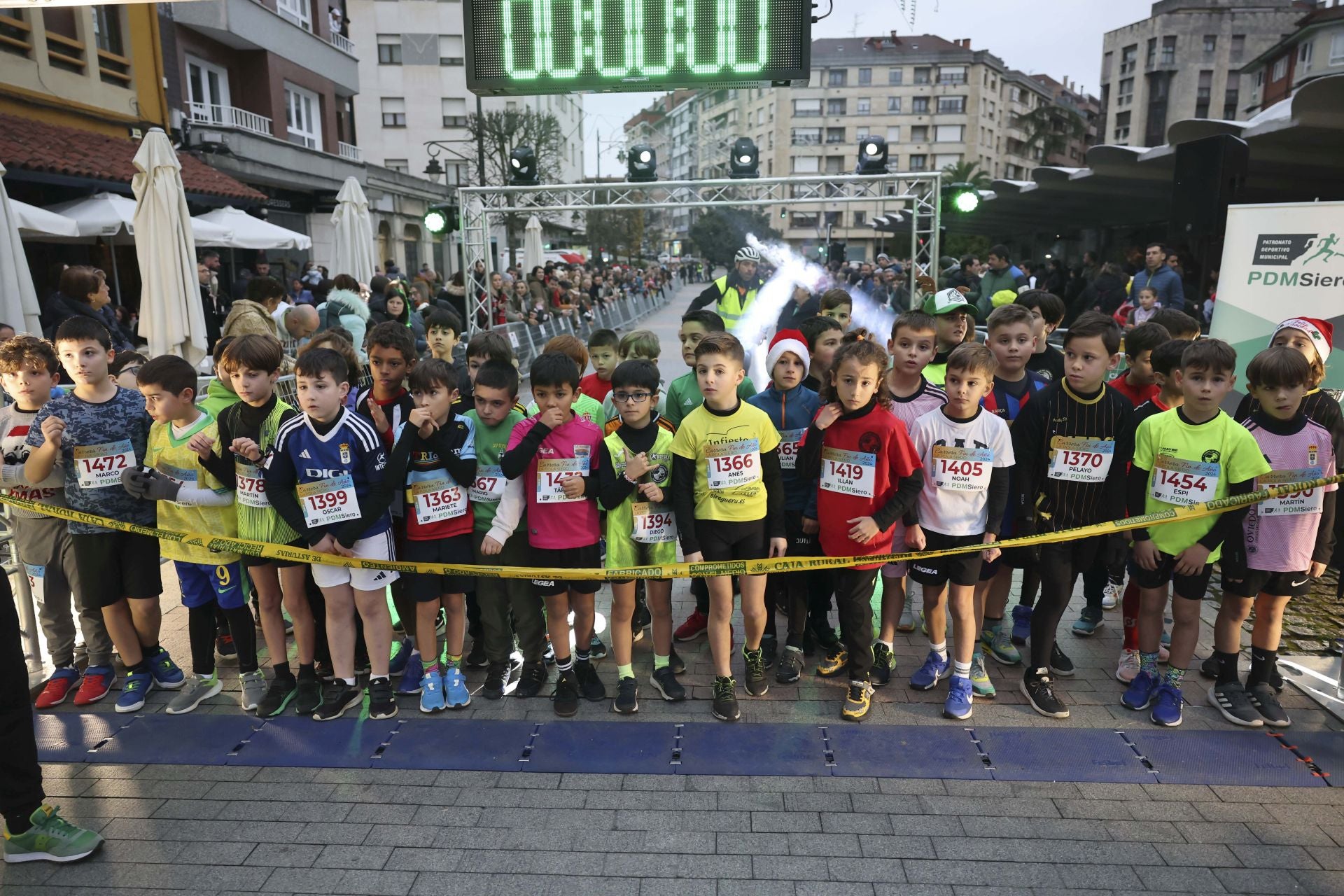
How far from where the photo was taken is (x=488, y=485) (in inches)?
171

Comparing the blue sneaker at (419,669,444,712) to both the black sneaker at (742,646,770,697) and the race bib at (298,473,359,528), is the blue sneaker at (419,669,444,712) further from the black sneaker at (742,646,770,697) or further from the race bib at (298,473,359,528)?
the black sneaker at (742,646,770,697)

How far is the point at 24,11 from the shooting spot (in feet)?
47.7

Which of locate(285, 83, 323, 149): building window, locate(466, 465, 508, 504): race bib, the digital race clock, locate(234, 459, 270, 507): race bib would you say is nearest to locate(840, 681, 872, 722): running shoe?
locate(466, 465, 508, 504): race bib

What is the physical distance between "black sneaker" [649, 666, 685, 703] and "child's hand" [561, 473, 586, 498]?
1.07 meters

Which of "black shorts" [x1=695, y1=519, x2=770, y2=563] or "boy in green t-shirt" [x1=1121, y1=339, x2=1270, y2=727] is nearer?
"boy in green t-shirt" [x1=1121, y1=339, x2=1270, y2=727]

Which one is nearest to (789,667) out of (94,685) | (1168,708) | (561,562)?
(561,562)

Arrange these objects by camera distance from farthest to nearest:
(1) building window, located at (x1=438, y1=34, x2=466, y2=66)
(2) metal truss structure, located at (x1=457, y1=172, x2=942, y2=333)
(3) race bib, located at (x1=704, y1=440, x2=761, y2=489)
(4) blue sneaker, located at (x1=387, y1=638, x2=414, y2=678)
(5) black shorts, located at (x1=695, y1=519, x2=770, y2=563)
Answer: (1) building window, located at (x1=438, y1=34, x2=466, y2=66), (2) metal truss structure, located at (x1=457, y1=172, x2=942, y2=333), (4) blue sneaker, located at (x1=387, y1=638, x2=414, y2=678), (5) black shorts, located at (x1=695, y1=519, x2=770, y2=563), (3) race bib, located at (x1=704, y1=440, x2=761, y2=489)

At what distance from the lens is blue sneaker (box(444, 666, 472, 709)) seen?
14.3ft

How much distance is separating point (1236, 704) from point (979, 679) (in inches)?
45.1

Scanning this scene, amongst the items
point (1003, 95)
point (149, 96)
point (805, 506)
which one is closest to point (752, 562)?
point (805, 506)

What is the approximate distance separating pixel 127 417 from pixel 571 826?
2.96 metres

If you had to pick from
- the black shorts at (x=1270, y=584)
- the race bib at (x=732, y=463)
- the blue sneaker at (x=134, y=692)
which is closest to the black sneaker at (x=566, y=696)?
the race bib at (x=732, y=463)

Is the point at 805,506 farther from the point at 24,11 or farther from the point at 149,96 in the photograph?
the point at 149,96

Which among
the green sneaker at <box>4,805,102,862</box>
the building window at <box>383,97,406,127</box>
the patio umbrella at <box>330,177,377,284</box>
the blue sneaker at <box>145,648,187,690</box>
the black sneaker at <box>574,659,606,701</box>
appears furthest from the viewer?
the building window at <box>383,97,406,127</box>
